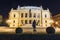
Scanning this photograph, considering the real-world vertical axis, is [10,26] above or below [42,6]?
below

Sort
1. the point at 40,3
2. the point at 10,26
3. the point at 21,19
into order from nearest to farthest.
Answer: the point at 40,3 < the point at 10,26 < the point at 21,19

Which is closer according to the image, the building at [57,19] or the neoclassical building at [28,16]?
the building at [57,19]

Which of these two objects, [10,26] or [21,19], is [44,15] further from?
[10,26]

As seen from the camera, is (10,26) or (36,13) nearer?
(10,26)

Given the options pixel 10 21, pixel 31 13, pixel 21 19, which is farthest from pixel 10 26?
pixel 31 13

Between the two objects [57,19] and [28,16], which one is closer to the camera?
[57,19]

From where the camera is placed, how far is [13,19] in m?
29.4

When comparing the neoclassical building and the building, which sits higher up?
the neoclassical building

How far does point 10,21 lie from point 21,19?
2451 millimetres

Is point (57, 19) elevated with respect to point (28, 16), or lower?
lower

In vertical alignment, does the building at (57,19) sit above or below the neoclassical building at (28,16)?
below

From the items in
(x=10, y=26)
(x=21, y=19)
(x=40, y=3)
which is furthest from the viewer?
(x=21, y=19)

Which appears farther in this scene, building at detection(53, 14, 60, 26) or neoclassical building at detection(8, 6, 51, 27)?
neoclassical building at detection(8, 6, 51, 27)

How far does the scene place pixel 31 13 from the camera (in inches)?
1227
